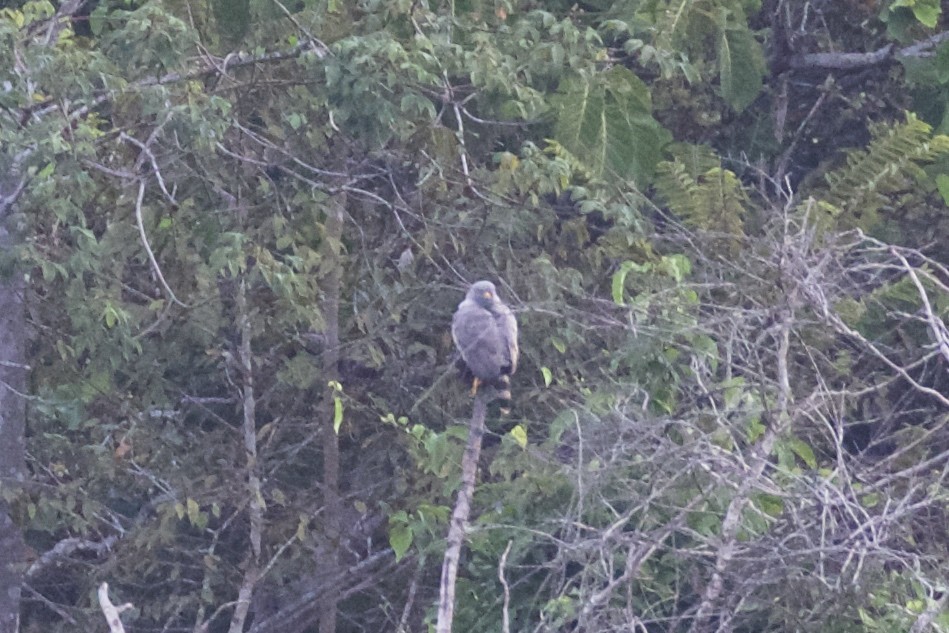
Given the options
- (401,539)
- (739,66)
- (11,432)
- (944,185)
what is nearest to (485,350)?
(401,539)

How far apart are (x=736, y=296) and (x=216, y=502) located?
2423 mm

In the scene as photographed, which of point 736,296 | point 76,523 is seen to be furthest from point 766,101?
point 76,523

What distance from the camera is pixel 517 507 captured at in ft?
17.4

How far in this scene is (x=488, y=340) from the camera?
17.9ft

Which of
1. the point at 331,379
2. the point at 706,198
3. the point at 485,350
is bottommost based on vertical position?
the point at 331,379

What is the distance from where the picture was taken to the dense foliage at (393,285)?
5176 mm

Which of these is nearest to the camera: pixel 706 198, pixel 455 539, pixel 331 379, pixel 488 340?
pixel 455 539

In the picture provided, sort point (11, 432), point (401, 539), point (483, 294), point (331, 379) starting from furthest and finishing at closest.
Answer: point (331, 379), point (11, 432), point (483, 294), point (401, 539)

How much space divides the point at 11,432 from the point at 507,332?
233 cm

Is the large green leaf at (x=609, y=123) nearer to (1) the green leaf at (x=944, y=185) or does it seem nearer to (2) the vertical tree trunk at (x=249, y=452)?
(1) the green leaf at (x=944, y=185)

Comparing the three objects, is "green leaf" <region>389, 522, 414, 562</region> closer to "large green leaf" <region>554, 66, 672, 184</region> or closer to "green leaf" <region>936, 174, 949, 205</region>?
"large green leaf" <region>554, 66, 672, 184</region>

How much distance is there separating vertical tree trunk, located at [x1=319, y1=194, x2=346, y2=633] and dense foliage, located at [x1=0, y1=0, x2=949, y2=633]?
0.06 feet

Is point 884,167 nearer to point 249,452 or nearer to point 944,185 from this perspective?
point 944,185

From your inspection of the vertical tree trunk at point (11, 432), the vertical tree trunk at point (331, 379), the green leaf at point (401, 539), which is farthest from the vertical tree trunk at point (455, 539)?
the vertical tree trunk at point (11, 432)
